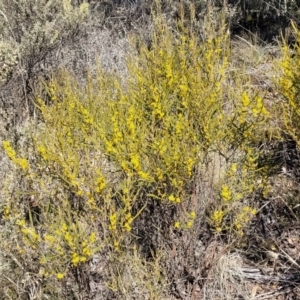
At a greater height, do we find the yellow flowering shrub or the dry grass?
the yellow flowering shrub

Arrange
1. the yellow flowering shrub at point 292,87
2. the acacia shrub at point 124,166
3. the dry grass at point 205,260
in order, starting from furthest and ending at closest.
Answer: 1. the yellow flowering shrub at point 292,87
2. the dry grass at point 205,260
3. the acacia shrub at point 124,166

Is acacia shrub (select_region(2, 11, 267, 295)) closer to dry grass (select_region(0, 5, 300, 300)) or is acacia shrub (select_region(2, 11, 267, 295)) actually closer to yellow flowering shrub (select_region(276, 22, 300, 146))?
dry grass (select_region(0, 5, 300, 300))

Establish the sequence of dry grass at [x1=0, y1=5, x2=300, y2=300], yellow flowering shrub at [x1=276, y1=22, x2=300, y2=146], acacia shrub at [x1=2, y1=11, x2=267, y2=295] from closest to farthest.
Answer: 1. acacia shrub at [x1=2, y1=11, x2=267, y2=295]
2. dry grass at [x1=0, y1=5, x2=300, y2=300]
3. yellow flowering shrub at [x1=276, y1=22, x2=300, y2=146]

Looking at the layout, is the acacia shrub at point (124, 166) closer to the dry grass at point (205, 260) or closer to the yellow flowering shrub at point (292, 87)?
the dry grass at point (205, 260)

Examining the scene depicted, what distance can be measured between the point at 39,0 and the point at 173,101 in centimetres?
309

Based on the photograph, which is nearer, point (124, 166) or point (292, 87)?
point (124, 166)

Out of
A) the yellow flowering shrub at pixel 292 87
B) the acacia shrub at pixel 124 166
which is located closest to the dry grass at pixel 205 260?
the acacia shrub at pixel 124 166

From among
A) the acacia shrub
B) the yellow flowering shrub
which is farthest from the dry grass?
the yellow flowering shrub

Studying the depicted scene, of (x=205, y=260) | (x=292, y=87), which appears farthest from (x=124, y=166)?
(x=292, y=87)

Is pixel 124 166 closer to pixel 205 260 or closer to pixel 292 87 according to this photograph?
pixel 205 260

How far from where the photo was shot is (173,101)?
2.55 meters

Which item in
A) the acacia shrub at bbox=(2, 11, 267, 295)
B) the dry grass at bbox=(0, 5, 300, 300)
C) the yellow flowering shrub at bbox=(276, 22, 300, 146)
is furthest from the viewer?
the yellow flowering shrub at bbox=(276, 22, 300, 146)

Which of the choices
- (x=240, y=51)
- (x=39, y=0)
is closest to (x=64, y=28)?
(x=39, y=0)

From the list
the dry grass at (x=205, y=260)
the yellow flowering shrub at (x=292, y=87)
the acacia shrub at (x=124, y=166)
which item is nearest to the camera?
the acacia shrub at (x=124, y=166)
